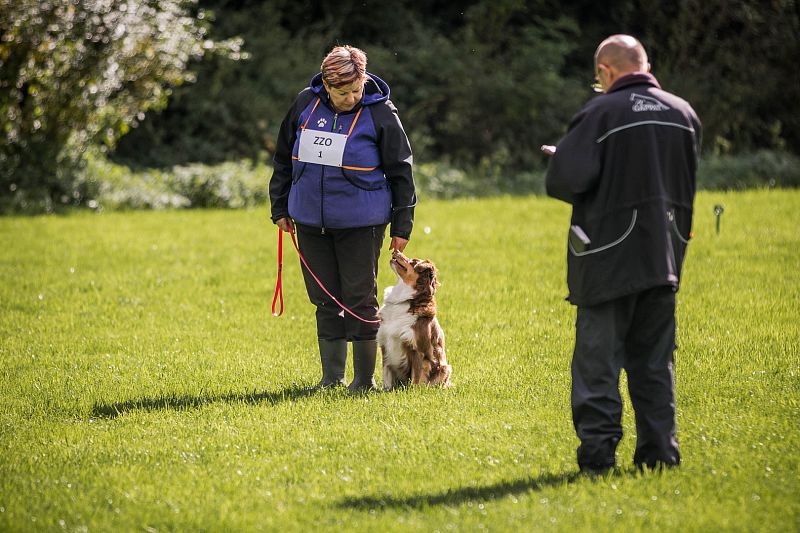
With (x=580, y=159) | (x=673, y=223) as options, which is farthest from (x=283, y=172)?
(x=673, y=223)

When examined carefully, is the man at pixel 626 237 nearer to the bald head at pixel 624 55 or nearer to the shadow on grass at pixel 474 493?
the bald head at pixel 624 55

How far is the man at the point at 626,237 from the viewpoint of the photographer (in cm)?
421

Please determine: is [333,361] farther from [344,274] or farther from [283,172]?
[283,172]

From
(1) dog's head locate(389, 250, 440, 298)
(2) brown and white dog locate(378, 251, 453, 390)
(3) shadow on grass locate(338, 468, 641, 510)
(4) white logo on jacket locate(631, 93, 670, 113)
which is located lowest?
(3) shadow on grass locate(338, 468, 641, 510)

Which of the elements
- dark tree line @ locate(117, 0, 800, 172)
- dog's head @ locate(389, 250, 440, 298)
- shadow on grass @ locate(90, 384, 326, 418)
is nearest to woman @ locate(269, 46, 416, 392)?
dog's head @ locate(389, 250, 440, 298)

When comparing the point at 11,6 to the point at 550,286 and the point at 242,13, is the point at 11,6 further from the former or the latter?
the point at 550,286

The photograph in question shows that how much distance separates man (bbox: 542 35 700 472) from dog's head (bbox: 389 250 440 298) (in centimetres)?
162

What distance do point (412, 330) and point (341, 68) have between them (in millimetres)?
1632

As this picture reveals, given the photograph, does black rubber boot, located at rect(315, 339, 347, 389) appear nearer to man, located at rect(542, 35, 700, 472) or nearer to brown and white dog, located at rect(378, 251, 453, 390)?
brown and white dog, located at rect(378, 251, 453, 390)

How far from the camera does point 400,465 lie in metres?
4.76

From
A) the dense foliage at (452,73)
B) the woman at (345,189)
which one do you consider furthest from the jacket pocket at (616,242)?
the dense foliage at (452,73)

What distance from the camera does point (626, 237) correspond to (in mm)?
4246

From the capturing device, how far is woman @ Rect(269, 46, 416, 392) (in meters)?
5.86

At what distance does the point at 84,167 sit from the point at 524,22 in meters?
11.3
